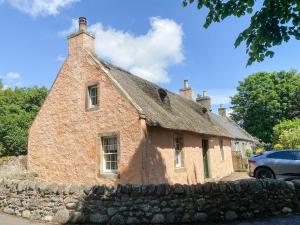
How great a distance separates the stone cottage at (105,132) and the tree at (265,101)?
2779cm

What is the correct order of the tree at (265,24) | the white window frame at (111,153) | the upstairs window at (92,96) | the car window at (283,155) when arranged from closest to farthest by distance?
the tree at (265,24) < the car window at (283,155) < the white window frame at (111,153) < the upstairs window at (92,96)

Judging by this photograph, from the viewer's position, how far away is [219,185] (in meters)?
8.54

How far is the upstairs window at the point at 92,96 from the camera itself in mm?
16134

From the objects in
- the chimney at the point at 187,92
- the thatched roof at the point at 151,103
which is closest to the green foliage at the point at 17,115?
the chimney at the point at 187,92

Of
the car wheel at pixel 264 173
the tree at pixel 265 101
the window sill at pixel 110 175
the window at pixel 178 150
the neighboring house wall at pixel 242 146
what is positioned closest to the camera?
the car wheel at pixel 264 173

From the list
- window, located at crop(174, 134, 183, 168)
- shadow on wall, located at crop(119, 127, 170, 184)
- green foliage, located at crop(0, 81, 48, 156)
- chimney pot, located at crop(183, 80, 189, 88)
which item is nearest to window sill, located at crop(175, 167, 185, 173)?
window, located at crop(174, 134, 183, 168)

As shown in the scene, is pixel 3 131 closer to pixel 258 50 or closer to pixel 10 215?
pixel 10 215

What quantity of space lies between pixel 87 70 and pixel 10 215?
8.70 m

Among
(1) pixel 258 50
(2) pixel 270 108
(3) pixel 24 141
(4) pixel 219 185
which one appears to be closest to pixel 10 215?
(4) pixel 219 185

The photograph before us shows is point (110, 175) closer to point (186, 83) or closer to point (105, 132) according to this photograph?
point (105, 132)

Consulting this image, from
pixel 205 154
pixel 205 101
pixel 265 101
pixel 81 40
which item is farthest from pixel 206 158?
pixel 265 101

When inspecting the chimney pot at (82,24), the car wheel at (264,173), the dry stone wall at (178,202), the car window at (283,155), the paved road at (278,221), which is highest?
the chimney pot at (82,24)

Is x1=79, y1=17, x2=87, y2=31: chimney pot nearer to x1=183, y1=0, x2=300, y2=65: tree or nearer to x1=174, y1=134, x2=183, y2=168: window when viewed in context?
x1=174, y1=134, x2=183, y2=168: window

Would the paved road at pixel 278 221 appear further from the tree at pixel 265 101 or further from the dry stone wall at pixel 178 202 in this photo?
the tree at pixel 265 101
